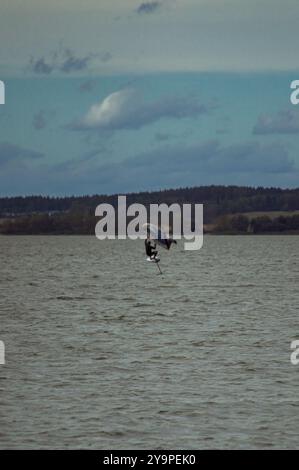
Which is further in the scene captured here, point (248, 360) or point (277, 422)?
point (248, 360)

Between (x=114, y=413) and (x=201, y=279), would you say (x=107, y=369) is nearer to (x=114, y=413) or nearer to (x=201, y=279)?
(x=114, y=413)

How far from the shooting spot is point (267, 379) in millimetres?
31516

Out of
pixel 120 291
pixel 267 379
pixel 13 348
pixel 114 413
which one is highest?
pixel 120 291

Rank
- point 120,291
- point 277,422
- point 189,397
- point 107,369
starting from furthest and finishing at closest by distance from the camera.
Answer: point 120,291
point 107,369
point 189,397
point 277,422

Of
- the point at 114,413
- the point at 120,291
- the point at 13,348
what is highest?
the point at 120,291

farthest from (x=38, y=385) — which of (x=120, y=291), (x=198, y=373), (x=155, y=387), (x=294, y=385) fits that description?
(x=120, y=291)

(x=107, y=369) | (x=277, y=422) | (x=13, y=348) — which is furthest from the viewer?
(x=13, y=348)

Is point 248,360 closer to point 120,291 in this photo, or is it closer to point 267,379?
point 267,379

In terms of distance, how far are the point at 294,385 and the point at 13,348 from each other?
513 inches

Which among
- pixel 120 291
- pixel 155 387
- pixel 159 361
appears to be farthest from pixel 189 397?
pixel 120 291

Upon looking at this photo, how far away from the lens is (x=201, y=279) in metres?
94.2

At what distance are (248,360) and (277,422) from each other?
964cm
